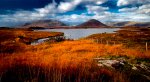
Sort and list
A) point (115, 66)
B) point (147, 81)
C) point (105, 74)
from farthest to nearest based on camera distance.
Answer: point (115, 66) → point (147, 81) → point (105, 74)

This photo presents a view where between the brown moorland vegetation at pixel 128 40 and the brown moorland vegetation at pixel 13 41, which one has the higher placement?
the brown moorland vegetation at pixel 13 41

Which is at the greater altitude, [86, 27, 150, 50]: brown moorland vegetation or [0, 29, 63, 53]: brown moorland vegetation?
[0, 29, 63, 53]: brown moorland vegetation

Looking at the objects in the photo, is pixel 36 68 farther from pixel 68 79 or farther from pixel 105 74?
pixel 105 74

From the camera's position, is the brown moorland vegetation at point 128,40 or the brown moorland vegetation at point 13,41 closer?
the brown moorland vegetation at point 13,41

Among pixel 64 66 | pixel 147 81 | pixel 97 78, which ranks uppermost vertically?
pixel 64 66

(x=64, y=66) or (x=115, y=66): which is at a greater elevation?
(x=64, y=66)

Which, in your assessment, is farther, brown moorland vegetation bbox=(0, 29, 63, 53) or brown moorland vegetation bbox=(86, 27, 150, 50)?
brown moorland vegetation bbox=(86, 27, 150, 50)

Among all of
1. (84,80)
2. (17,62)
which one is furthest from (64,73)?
(17,62)

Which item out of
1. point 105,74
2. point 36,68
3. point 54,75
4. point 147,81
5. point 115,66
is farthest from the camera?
point 115,66

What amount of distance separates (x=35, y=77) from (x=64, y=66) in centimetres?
89

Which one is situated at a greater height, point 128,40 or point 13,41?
point 13,41

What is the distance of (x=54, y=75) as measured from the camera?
5.11 metres

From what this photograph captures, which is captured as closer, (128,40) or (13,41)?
(13,41)

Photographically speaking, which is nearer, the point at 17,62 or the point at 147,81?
the point at 17,62
